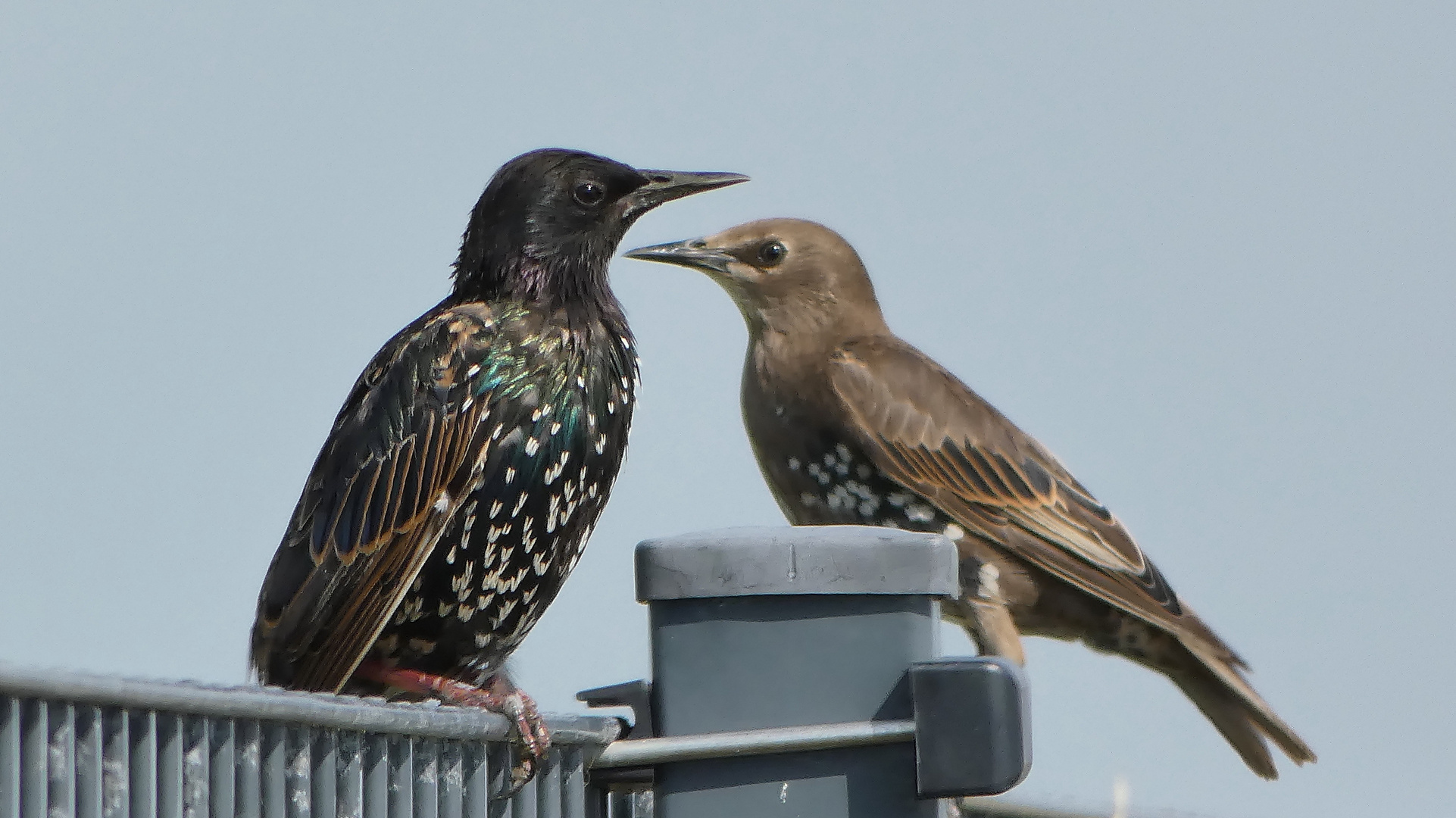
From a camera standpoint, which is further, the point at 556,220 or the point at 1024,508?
the point at 1024,508

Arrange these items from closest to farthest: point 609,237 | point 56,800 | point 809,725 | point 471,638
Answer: point 56,800 → point 809,725 → point 471,638 → point 609,237

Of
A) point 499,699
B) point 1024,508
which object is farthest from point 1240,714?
point 499,699

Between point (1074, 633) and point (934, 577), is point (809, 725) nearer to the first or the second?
point (934, 577)

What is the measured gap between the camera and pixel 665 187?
482 centimetres

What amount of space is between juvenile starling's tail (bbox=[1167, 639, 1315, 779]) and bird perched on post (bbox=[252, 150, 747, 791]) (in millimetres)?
2416

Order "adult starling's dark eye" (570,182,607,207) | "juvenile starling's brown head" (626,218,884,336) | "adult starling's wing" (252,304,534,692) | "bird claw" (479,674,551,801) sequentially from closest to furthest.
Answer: "bird claw" (479,674,551,801) → "adult starling's wing" (252,304,534,692) → "adult starling's dark eye" (570,182,607,207) → "juvenile starling's brown head" (626,218,884,336)

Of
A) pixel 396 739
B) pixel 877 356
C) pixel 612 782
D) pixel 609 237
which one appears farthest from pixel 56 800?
pixel 877 356

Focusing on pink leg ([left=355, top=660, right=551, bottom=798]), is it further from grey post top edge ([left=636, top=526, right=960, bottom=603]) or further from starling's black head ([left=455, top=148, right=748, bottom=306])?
starling's black head ([left=455, top=148, right=748, bottom=306])

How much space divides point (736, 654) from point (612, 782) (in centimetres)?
22

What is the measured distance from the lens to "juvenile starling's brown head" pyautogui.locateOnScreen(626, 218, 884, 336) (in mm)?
6336

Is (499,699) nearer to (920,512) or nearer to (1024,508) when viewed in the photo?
(920,512)

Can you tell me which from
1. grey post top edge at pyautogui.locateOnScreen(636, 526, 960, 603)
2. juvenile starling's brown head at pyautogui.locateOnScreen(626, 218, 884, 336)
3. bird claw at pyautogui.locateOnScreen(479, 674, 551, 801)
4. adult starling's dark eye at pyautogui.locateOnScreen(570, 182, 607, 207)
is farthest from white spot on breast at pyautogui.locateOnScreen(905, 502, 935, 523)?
bird claw at pyautogui.locateOnScreen(479, 674, 551, 801)

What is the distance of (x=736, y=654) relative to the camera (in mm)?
2244

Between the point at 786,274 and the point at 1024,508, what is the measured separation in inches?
42.6
